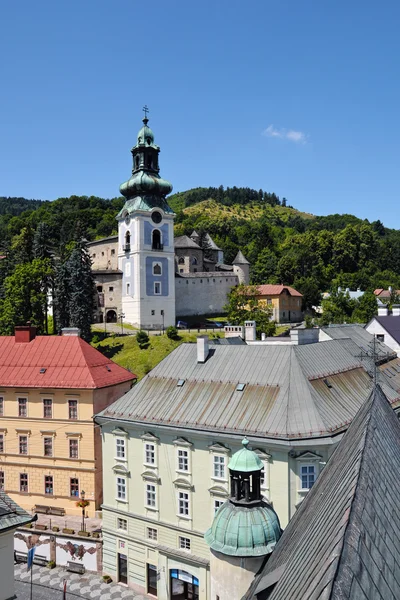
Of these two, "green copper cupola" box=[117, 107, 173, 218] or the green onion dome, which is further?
"green copper cupola" box=[117, 107, 173, 218]

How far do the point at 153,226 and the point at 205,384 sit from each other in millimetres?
46629

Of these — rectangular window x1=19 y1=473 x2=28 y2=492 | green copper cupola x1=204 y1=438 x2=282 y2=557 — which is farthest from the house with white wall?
green copper cupola x1=204 y1=438 x2=282 y2=557

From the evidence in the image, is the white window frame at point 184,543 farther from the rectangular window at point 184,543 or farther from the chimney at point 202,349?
the chimney at point 202,349

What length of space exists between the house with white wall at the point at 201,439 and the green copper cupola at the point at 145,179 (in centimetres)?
4378

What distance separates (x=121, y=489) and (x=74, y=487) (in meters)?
5.23

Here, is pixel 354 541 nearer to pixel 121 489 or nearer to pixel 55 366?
pixel 121 489

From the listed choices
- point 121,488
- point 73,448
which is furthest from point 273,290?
point 121,488

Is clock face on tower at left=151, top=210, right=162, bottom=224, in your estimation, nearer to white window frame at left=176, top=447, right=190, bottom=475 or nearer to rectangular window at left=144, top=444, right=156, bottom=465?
rectangular window at left=144, top=444, right=156, bottom=465

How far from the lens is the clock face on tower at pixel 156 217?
68.4 metres

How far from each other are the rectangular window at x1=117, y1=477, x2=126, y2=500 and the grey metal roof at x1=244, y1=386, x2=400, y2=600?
1551cm

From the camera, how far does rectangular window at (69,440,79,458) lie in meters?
29.5

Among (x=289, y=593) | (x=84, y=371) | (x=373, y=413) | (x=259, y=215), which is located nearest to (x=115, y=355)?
(x=84, y=371)

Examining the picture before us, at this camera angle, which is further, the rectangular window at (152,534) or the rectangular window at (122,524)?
the rectangular window at (122,524)

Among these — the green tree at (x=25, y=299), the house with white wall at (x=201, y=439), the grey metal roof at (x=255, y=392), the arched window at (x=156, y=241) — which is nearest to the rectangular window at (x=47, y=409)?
the house with white wall at (x=201, y=439)
